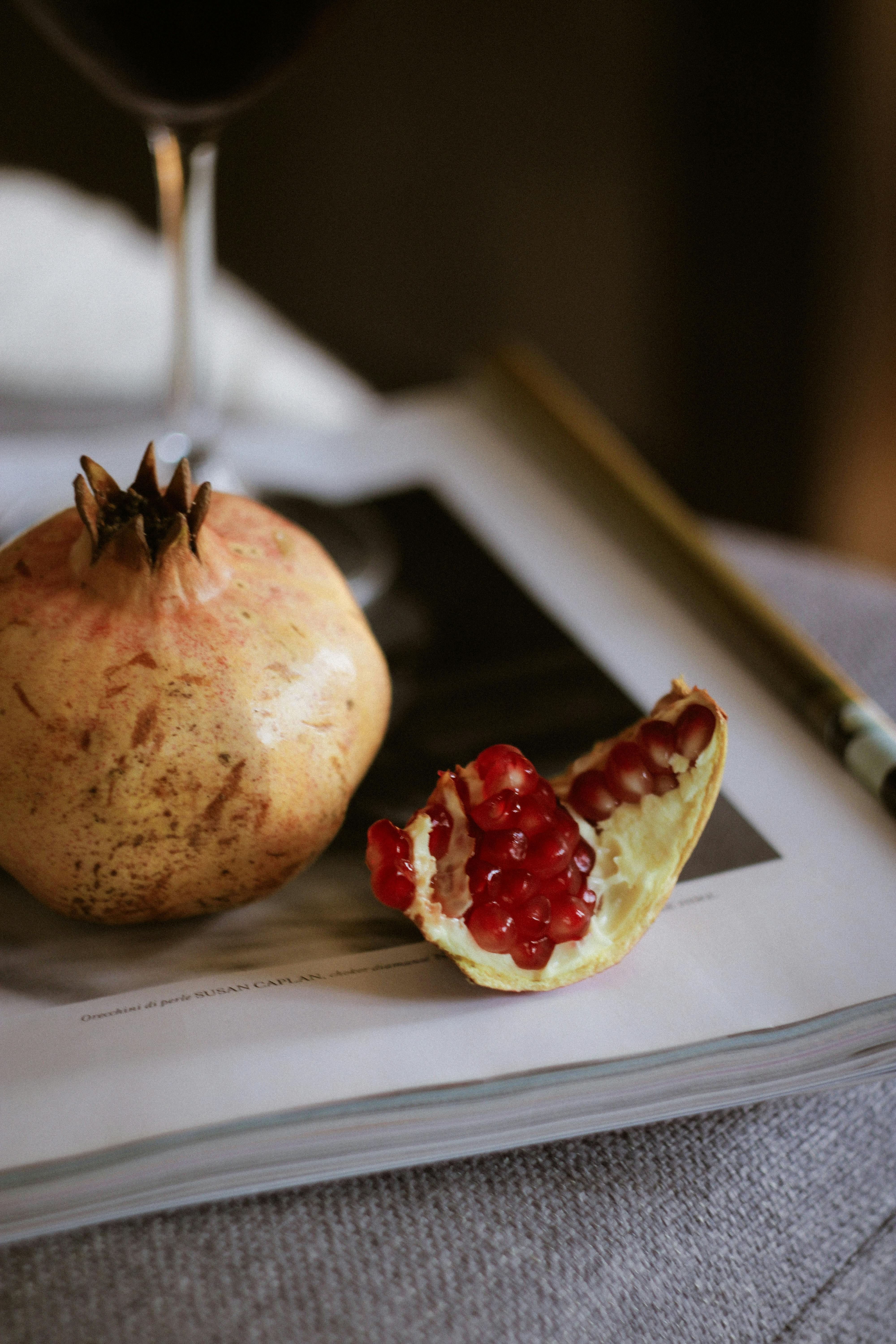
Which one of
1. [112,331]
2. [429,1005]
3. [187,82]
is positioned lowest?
[112,331]

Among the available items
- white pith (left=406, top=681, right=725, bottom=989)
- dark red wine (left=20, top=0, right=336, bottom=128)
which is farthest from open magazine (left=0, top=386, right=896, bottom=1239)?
dark red wine (left=20, top=0, right=336, bottom=128)

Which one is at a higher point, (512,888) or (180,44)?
(180,44)

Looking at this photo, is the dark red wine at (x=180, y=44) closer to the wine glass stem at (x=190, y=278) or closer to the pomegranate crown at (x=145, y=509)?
the wine glass stem at (x=190, y=278)

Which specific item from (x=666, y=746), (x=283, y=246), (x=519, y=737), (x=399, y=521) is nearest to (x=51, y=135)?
(x=283, y=246)

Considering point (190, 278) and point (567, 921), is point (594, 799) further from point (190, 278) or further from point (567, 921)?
point (190, 278)

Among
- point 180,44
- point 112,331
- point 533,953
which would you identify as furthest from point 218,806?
point 112,331

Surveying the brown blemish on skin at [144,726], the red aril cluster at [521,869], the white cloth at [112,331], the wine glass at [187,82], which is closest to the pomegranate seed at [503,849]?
the red aril cluster at [521,869]
